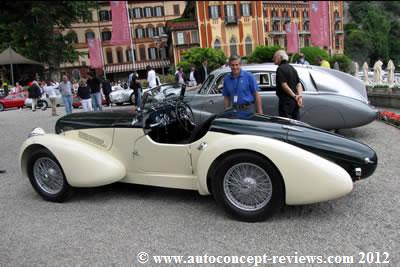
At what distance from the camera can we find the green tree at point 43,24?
114 feet

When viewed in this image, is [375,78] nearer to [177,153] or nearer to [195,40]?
[177,153]

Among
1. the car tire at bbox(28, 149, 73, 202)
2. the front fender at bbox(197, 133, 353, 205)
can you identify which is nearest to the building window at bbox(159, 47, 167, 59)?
the car tire at bbox(28, 149, 73, 202)

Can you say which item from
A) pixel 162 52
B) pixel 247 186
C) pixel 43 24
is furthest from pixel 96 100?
pixel 162 52

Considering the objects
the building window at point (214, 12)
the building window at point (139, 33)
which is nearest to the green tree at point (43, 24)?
the building window at point (214, 12)

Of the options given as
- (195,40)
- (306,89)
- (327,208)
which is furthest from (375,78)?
(195,40)

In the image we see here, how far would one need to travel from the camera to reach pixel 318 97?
720 cm

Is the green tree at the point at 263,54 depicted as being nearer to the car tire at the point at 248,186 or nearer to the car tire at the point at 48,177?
the car tire at the point at 48,177

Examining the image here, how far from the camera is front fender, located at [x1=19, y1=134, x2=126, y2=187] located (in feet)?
14.9

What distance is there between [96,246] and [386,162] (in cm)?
434

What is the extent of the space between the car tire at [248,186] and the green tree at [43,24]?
34614mm

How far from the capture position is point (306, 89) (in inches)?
291

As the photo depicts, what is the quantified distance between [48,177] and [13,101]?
21.5 metres

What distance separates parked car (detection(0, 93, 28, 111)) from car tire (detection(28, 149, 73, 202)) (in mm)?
21268

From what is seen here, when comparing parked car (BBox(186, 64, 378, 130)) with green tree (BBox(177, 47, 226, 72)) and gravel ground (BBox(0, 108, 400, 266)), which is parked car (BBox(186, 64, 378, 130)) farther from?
green tree (BBox(177, 47, 226, 72))
